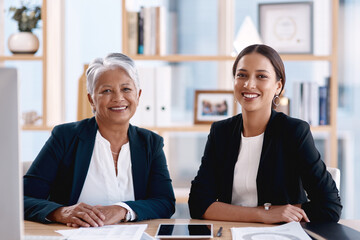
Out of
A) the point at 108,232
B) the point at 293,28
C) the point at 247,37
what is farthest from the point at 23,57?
the point at 108,232

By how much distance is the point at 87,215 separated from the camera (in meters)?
1.45

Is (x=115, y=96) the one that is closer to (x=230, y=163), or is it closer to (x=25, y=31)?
(x=230, y=163)

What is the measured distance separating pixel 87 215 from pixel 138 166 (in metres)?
0.39

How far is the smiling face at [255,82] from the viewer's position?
1.79 m

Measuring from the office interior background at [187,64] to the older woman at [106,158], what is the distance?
1.52 m

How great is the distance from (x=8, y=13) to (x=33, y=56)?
1.51 ft

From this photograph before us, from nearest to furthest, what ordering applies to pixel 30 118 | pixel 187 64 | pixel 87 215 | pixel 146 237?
pixel 146 237
pixel 87 215
pixel 30 118
pixel 187 64

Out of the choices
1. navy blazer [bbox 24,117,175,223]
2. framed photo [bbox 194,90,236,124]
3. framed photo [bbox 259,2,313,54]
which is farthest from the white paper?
framed photo [bbox 259,2,313,54]

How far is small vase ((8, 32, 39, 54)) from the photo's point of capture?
317 centimetres

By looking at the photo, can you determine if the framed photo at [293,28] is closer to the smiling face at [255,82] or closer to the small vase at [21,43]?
the smiling face at [255,82]

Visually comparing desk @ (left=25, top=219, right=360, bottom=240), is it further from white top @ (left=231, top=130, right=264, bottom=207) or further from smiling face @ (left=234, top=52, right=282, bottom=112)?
smiling face @ (left=234, top=52, right=282, bottom=112)

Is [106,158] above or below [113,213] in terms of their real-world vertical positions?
above

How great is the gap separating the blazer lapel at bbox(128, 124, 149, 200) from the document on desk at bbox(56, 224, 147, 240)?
0.34m

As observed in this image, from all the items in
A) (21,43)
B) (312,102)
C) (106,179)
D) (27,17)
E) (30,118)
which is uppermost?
(27,17)
